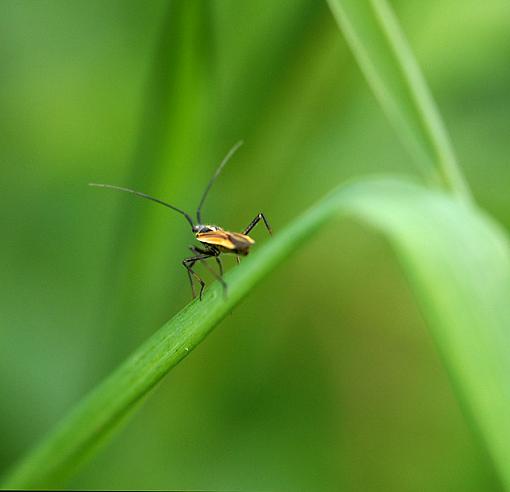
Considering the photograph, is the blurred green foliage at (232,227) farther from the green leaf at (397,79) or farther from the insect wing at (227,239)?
the green leaf at (397,79)

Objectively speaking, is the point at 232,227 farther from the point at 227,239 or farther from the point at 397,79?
the point at 397,79

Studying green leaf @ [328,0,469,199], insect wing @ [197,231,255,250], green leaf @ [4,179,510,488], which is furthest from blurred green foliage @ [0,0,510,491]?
green leaf @ [4,179,510,488]

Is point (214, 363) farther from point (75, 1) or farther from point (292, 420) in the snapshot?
point (75, 1)

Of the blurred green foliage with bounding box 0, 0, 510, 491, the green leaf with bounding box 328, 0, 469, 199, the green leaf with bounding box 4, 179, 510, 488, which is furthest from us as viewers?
the blurred green foliage with bounding box 0, 0, 510, 491

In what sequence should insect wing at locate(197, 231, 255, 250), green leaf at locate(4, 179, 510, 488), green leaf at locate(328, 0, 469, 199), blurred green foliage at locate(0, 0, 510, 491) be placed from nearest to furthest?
green leaf at locate(4, 179, 510, 488) < green leaf at locate(328, 0, 469, 199) < insect wing at locate(197, 231, 255, 250) < blurred green foliage at locate(0, 0, 510, 491)

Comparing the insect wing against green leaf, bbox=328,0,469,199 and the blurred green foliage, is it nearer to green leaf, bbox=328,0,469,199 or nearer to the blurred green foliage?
the blurred green foliage

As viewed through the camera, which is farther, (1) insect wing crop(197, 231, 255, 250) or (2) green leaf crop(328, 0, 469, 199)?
(1) insect wing crop(197, 231, 255, 250)

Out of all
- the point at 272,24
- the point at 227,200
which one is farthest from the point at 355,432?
the point at 272,24

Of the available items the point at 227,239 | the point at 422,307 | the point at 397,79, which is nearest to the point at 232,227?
the point at 227,239

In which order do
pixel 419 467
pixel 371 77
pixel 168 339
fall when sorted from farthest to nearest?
pixel 419 467, pixel 371 77, pixel 168 339
